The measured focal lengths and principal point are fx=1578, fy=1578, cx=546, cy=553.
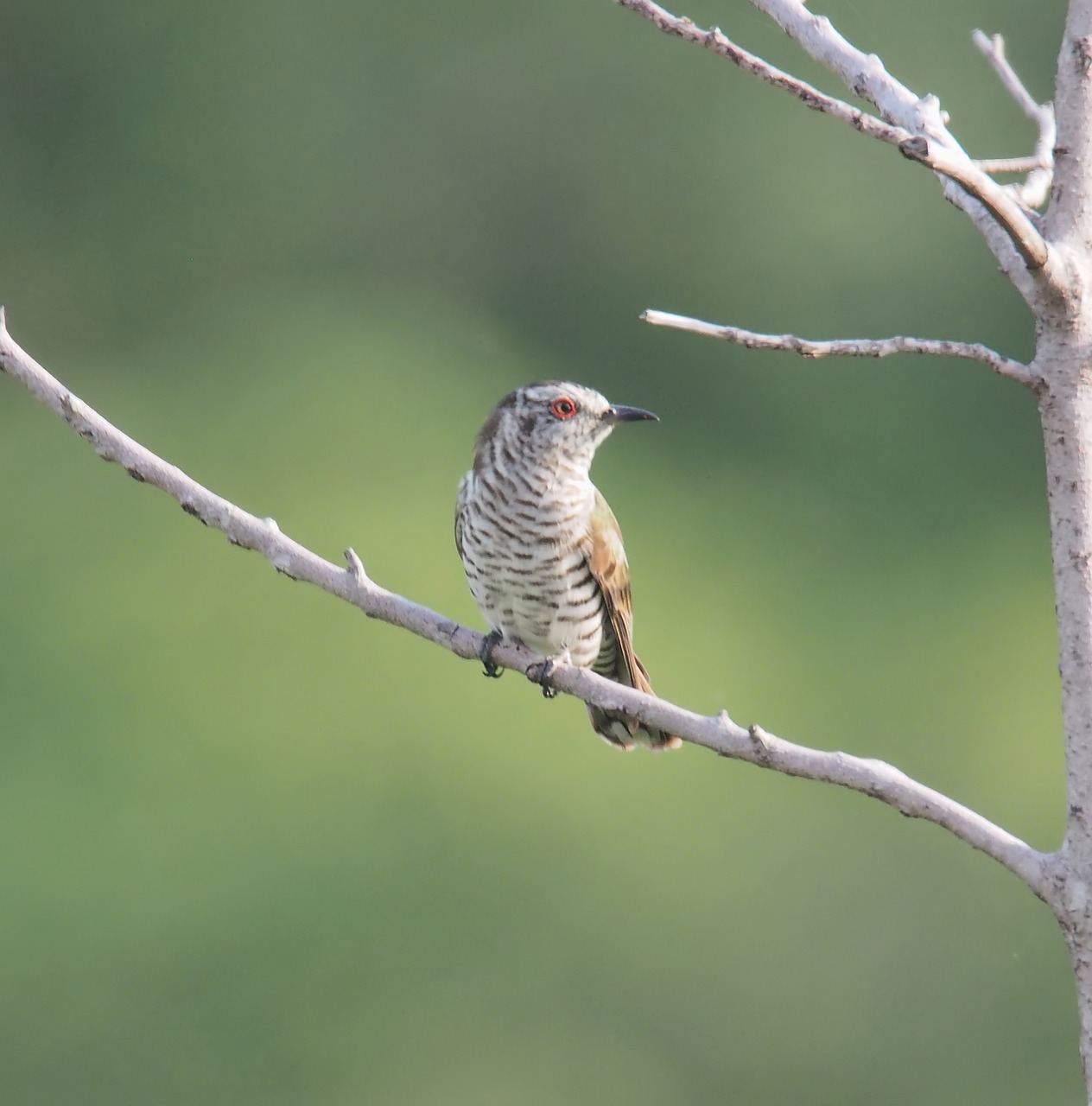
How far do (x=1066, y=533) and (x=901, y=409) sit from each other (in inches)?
372

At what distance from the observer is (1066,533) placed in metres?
2.03

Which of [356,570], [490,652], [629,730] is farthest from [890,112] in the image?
[629,730]

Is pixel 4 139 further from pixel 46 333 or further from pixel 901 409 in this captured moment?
pixel 901 409

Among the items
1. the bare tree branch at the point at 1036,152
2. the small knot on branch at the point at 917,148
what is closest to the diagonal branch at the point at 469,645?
the small knot on branch at the point at 917,148

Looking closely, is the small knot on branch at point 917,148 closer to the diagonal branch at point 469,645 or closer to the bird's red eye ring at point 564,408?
the diagonal branch at point 469,645

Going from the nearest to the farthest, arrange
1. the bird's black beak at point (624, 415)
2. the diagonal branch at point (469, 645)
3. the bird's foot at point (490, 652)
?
1. the diagonal branch at point (469, 645)
2. the bird's foot at point (490, 652)
3. the bird's black beak at point (624, 415)

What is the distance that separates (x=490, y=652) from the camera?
342cm

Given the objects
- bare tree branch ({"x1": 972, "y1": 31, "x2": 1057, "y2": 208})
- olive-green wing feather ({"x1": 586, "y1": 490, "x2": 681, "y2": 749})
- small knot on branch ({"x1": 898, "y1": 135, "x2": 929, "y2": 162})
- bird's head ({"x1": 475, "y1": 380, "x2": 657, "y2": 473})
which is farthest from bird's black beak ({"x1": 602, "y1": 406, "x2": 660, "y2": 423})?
small knot on branch ({"x1": 898, "y1": 135, "x2": 929, "y2": 162})

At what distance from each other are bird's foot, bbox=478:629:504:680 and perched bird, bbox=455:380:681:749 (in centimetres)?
2

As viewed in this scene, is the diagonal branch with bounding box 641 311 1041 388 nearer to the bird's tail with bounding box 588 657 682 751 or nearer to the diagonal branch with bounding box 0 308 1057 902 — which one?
the diagonal branch with bounding box 0 308 1057 902

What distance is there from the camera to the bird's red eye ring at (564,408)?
3.84 metres

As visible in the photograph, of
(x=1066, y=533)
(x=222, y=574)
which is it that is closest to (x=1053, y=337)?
(x=1066, y=533)

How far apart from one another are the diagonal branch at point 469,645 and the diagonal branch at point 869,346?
57 cm

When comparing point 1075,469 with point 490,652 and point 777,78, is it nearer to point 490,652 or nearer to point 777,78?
point 777,78
